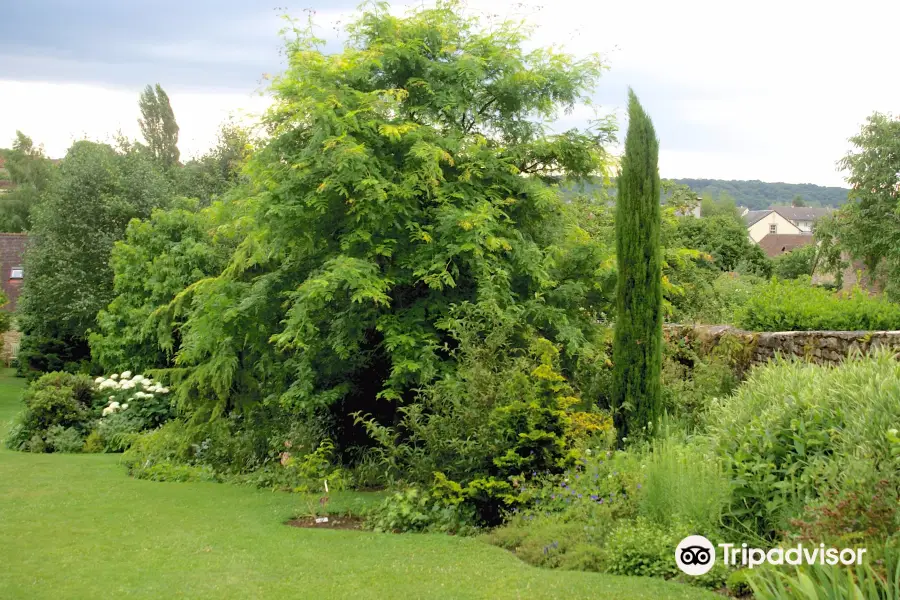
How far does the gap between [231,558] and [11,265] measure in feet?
130

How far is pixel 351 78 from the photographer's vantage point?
10867 mm

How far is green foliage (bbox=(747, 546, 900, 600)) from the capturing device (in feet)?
13.6

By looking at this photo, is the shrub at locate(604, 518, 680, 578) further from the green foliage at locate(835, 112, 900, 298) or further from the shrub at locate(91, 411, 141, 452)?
the green foliage at locate(835, 112, 900, 298)

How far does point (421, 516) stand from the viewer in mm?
8102

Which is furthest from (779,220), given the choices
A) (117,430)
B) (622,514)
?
(622,514)

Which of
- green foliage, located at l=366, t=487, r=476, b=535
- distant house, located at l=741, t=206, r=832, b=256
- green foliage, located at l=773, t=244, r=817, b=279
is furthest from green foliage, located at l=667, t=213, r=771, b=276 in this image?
distant house, located at l=741, t=206, r=832, b=256

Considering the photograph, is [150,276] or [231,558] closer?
[231,558]

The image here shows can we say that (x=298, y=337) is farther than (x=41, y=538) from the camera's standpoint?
Yes

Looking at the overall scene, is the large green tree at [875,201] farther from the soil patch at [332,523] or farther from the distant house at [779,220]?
the distant house at [779,220]

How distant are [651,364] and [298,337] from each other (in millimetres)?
4490

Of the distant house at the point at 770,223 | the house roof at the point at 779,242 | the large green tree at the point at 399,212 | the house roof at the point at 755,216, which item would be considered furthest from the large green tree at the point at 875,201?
the distant house at the point at 770,223

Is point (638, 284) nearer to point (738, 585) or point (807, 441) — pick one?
point (807, 441)

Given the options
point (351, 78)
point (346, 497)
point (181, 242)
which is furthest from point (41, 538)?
point (181, 242)

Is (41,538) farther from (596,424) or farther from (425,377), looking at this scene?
(596,424)
